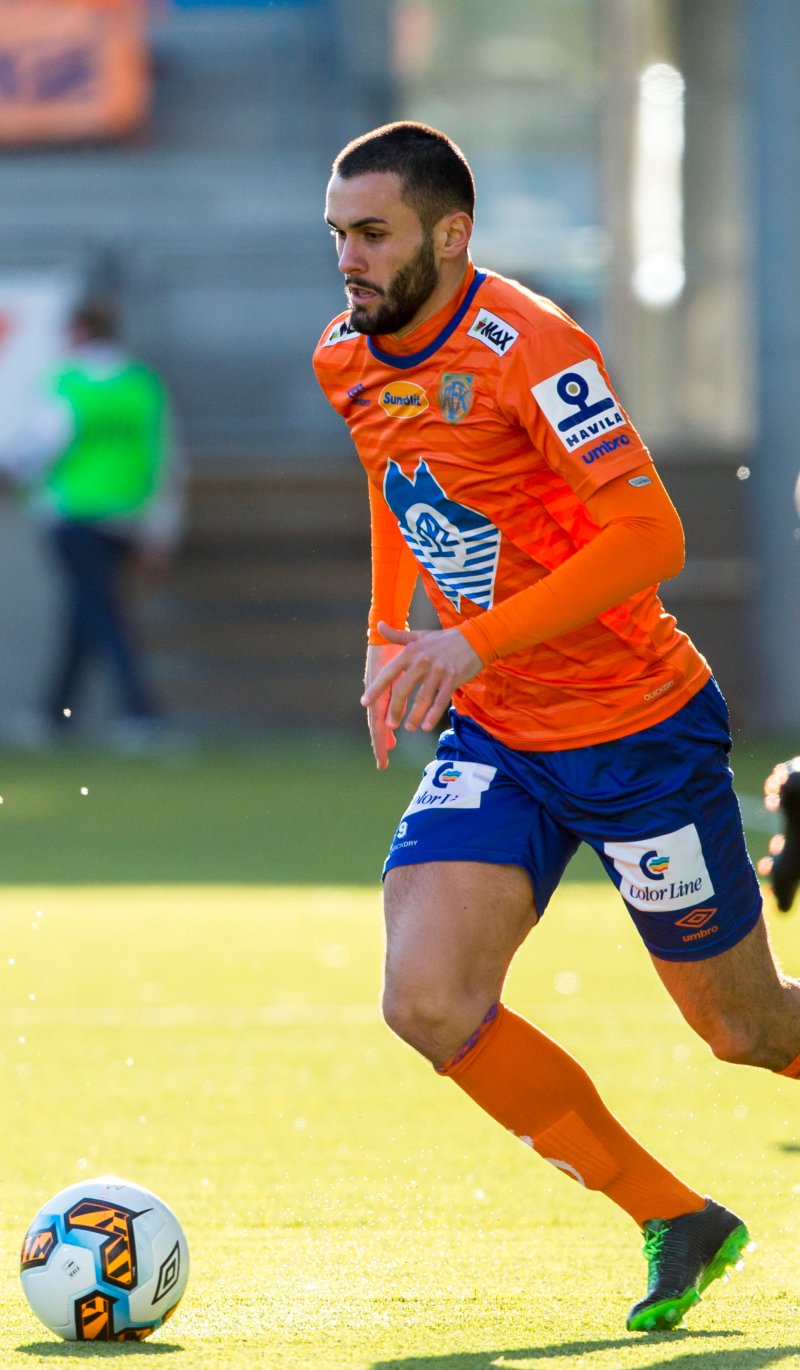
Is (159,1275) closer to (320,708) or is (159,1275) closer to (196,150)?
(320,708)

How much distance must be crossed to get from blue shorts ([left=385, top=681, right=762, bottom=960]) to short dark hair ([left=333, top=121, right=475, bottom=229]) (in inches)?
36.1

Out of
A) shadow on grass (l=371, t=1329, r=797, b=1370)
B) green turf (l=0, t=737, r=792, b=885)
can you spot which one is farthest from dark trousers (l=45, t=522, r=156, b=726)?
shadow on grass (l=371, t=1329, r=797, b=1370)

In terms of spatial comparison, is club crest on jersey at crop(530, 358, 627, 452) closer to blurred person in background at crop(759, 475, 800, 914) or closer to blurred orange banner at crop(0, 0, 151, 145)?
blurred person in background at crop(759, 475, 800, 914)

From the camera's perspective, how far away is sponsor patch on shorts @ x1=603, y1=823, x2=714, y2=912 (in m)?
3.73

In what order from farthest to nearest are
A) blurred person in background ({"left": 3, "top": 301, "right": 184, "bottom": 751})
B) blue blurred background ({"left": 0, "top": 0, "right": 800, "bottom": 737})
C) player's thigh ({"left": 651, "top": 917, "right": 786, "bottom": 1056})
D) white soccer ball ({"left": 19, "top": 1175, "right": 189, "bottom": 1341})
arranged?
blue blurred background ({"left": 0, "top": 0, "right": 800, "bottom": 737}) → blurred person in background ({"left": 3, "top": 301, "right": 184, "bottom": 751}) → player's thigh ({"left": 651, "top": 917, "right": 786, "bottom": 1056}) → white soccer ball ({"left": 19, "top": 1175, "right": 189, "bottom": 1341})

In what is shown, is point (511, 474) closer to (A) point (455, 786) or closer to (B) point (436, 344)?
(B) point (436, 344)

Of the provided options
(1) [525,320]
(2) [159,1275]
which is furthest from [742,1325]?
(1) [525,320]

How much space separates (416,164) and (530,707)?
91 cm

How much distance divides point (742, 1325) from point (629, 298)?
12.8 m

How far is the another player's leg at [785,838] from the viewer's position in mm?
4680

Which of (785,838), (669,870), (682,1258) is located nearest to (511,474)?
(669,870)

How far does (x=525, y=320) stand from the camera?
3643 millimetres

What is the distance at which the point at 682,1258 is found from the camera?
12.2 feet

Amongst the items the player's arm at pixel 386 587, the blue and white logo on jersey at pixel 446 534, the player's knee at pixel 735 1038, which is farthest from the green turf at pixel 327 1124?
the blue and white logo on jersey at pixel 446 534
